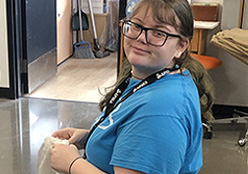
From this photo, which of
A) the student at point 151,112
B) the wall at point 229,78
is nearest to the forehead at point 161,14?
the student at point 151,112

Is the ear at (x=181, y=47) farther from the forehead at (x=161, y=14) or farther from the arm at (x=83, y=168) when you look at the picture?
the arm at (x=83, y=168)

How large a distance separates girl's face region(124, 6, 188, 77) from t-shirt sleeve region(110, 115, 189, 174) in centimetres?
17

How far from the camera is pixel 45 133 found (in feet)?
10.5

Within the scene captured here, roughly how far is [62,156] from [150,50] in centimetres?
37

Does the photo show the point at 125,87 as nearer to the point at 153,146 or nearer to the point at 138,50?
the point at 138,50

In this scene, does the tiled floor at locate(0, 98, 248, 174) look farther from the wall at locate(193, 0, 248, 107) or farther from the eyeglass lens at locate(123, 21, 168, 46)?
the eyeglass lens at locate(123, 21, 168, 46)

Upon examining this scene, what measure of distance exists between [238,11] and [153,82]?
8.67 feet

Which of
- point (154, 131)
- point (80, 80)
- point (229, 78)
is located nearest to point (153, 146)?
point (154, 131)

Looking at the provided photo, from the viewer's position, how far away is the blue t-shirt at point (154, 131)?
89 cm

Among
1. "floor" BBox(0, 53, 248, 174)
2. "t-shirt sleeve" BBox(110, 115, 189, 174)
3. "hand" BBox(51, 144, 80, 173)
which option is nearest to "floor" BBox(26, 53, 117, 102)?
"floor" BBox(0, 53, 248, 174)

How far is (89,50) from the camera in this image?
5.86 meters

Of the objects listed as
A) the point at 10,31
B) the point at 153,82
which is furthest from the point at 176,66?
the point at 10,31

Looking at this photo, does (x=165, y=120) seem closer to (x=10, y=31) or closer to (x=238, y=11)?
(x=238, y=11)

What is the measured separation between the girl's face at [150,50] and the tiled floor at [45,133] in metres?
1.81
